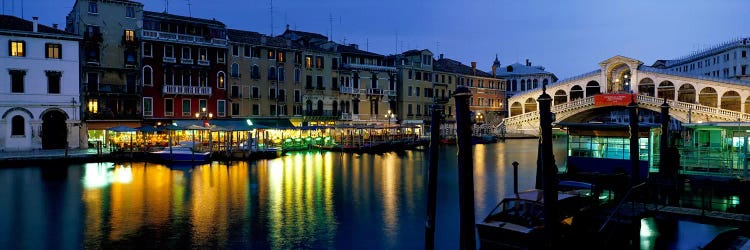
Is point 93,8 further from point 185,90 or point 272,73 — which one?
point 272,73

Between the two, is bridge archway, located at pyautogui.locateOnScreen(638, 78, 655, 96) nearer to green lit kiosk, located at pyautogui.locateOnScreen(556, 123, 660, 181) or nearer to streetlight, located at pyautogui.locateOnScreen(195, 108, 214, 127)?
green lit kiosk, located at pyautogui.locateOnScreen(556, 123, 660, 181)

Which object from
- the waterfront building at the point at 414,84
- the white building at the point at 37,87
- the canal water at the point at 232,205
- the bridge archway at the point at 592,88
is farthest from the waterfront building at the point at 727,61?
the white building at the point at 37,87

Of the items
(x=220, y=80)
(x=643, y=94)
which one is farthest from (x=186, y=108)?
(x=643, y=94)

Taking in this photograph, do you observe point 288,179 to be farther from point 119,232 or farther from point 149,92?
point 149,92

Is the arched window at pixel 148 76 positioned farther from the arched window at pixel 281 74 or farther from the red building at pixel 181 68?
the arched window at pixel 281 74

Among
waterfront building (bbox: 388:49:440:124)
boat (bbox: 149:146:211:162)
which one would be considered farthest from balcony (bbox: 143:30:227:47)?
waterfront building (bbox: 388:49:440:124)

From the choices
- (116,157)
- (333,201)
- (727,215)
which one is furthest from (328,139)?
(727,215)

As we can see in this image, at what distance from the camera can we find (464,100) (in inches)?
431

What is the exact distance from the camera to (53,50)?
34.9 meters

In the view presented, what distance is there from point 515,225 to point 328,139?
33.3 metres

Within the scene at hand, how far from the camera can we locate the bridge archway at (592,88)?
62.4m

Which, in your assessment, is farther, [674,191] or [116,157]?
[116,157]

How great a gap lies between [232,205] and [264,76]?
1158 inches

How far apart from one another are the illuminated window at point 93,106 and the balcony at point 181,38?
5549mm
